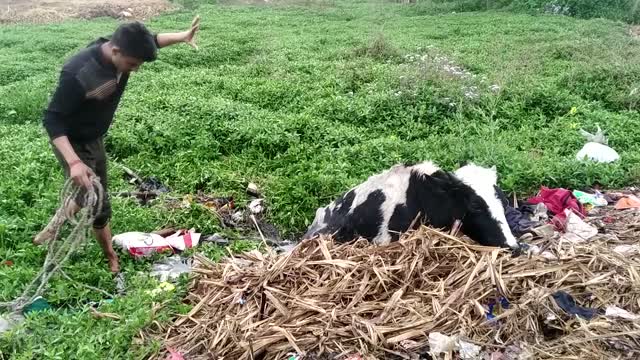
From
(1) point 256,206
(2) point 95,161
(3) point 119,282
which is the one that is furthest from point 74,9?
(3) point 119,282

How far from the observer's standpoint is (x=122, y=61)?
4105 mm

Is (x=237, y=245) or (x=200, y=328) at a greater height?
(x=200, y=328)

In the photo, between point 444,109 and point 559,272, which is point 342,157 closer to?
point 444,109

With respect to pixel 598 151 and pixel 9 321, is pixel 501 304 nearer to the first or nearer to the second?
pixel 9 321

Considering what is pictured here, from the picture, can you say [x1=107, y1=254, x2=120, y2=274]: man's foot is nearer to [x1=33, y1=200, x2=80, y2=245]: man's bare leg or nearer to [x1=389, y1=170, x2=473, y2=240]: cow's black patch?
[x1=33, y1=200, x2=80, y2=245]: man's bare leg

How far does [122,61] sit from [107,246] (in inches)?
57.7

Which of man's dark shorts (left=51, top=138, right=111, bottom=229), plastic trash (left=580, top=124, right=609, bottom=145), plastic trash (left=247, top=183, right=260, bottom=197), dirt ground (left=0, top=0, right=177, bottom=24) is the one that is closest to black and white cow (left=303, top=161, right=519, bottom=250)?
plastic trash (left=247, top=183, right=260, bottom=197)

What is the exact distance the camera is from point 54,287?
4.48m

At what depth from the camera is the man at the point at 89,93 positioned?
405 cm

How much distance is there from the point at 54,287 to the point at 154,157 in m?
2.85

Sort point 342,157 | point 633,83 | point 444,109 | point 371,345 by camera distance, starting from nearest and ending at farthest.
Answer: point 371,345 < point 342,157 < point 444,109 < point 633,83

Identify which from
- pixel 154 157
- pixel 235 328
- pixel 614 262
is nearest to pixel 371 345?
pixel 235 328

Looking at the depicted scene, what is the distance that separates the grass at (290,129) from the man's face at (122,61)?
4.85 ft

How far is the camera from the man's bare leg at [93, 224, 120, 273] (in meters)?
4.68
